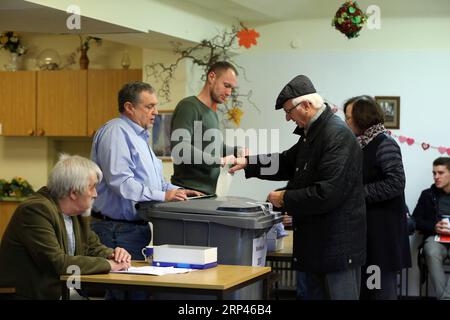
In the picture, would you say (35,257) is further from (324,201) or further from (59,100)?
(59,100)

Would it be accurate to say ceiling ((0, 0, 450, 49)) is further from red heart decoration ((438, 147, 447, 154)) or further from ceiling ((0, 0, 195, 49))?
red heart decoration ((438, 147, 447, 154))

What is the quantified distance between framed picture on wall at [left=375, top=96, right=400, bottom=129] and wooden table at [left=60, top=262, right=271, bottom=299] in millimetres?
3947

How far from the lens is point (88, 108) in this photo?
774cm

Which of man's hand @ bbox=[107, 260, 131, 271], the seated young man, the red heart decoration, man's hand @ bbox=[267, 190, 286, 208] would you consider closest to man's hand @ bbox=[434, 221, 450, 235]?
the seated young man

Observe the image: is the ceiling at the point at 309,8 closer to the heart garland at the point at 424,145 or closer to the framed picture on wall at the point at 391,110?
the framed picture on wall at the point at 391,110

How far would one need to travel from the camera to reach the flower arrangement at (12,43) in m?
8.10

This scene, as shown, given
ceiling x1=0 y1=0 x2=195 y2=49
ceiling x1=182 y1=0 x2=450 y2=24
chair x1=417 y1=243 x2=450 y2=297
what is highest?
ceiling x1=182 y1=0 x2=450 y2=24

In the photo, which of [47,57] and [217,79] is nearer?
[217,79]

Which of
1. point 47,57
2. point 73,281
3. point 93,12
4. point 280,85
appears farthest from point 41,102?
point 73,281

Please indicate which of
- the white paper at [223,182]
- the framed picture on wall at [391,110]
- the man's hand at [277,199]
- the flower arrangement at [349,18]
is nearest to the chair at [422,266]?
the framed picture on wall at [391,110]

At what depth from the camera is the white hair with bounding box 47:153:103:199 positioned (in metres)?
3.51

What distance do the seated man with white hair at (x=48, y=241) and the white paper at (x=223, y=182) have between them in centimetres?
377
